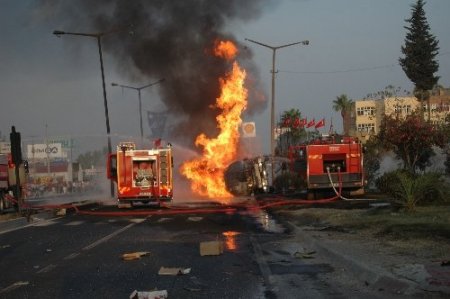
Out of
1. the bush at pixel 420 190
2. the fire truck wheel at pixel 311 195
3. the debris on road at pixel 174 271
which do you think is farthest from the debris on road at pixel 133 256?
the fire truck wheel at pixel 311 195

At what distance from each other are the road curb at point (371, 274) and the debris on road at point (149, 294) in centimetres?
260

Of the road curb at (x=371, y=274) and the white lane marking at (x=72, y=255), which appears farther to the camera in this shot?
the white lane marking at (x=72, y=255)

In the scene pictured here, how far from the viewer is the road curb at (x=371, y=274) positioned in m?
7.45

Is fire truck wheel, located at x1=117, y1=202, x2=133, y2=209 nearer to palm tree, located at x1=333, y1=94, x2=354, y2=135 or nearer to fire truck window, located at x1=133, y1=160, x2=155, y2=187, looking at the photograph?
fire truck window, located at x1=133, y1=160, x2=155, y2=187

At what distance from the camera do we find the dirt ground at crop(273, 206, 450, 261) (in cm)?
1012

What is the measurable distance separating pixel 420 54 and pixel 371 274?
64562 millimetres

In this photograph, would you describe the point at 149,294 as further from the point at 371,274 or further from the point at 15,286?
the point at 371,274

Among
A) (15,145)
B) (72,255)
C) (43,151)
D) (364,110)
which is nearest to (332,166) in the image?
(15,145)

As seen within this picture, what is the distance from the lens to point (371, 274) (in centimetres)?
835

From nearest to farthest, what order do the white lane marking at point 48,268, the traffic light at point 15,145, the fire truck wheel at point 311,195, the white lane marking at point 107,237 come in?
the white lane marking at point 48,268
the white lane marking at point 107,237
the traffic light at point 15,145
the fire truck wheel at point 311,195

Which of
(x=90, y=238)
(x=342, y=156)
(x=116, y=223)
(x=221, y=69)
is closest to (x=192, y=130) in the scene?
(x=221, y=69)

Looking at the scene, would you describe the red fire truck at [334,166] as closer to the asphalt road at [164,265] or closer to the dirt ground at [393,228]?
the dirt ground at [393,228]

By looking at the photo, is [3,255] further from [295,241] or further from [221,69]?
[221,69]

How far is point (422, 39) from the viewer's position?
69000 mm
